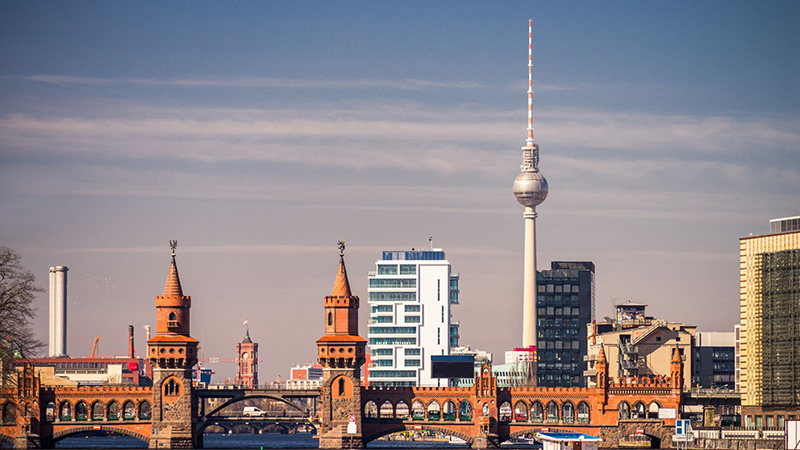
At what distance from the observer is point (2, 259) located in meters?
130

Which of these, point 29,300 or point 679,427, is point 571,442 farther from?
point 29,300

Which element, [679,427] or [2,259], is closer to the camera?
[2,259]

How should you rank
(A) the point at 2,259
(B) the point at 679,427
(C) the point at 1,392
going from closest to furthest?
(A) the point at 2,259 → (C) the point at 1,392 → (B) the point at 679,427

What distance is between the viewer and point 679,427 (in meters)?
172

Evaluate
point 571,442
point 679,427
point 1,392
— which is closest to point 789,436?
point 679,427

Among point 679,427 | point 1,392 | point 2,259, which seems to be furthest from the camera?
point 679,427

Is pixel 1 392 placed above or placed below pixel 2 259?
below

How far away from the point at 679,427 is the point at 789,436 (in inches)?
616

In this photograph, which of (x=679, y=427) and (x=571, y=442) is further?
(x=679, y=427)

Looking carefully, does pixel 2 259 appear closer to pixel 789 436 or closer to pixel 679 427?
pixel 679 427

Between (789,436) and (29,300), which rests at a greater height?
(29,300)

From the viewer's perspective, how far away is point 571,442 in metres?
154

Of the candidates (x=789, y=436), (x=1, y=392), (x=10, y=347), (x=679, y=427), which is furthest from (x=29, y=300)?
(x=789, y=436)

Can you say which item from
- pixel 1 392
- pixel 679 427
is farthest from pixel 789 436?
pixel 1 392
